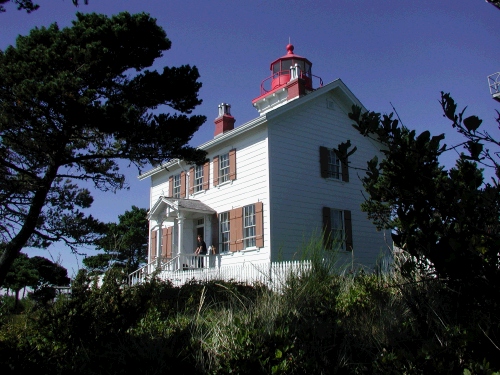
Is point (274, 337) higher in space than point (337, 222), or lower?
lower

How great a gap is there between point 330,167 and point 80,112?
32.5 feet

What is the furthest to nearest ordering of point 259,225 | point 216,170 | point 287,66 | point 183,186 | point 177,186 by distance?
1. point 287,66
2. point 177,186
3. point 183,186
4. point 216,170
5. point 259,225

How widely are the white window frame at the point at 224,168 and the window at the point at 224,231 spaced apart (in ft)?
4.41

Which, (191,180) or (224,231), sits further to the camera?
(191,180)

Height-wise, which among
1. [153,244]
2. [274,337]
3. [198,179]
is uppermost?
[198,179]

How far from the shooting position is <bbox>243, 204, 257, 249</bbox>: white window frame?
51.0 ft

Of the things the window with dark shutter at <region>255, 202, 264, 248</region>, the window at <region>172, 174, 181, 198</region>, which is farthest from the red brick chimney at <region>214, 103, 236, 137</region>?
the window with dark shutter at <region>255, 202, 264, 248</region>

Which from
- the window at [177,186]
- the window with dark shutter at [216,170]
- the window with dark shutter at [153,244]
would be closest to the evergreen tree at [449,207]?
the window with dark shutter at [216,170]

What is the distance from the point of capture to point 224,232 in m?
17.1

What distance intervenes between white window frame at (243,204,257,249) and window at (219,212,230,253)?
1165 mm

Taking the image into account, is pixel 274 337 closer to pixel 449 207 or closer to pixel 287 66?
pixel 449 207

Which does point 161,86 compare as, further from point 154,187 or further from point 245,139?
point 154,187

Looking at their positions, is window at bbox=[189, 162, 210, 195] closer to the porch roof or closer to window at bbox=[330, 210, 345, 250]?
the porch roof

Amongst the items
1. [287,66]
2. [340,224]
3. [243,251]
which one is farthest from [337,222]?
[287,66]
